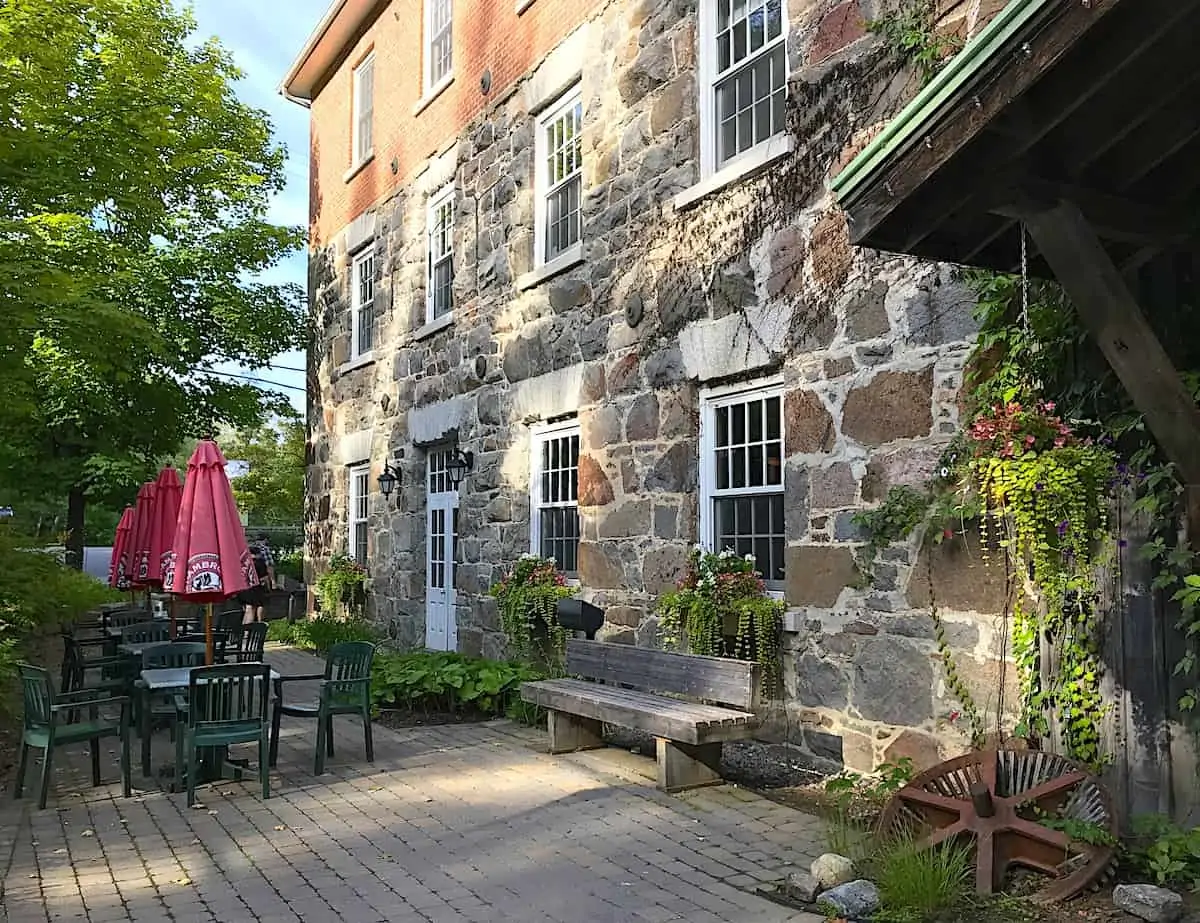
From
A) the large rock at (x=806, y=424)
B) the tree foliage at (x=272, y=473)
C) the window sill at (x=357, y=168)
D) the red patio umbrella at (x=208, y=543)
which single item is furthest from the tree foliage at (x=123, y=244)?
the tree foliage at (x=272, y=473)

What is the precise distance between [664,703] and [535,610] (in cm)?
355

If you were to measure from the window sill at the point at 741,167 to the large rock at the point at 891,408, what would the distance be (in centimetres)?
187

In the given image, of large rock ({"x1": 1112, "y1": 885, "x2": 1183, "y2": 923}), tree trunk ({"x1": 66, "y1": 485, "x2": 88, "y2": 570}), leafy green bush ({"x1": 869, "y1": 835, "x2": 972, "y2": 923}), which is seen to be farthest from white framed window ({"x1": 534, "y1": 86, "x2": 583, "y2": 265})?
tree trunk ({"x1": 66, "y1": 485, "x2": 88, "y2": 570})

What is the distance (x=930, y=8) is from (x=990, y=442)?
276cm

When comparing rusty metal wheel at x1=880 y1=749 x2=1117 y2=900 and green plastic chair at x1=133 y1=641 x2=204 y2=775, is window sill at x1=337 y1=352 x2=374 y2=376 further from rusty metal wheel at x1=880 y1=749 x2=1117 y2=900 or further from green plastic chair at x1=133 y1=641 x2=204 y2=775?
rusty metal wheel at x1=880 y1=749 x2=1117 y2=900

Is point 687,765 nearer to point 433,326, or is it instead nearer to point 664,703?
point 664,703

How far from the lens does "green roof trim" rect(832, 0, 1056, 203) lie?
388 centimetres

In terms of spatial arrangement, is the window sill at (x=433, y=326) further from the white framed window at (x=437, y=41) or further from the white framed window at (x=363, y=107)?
the white framed window at (x=363, y=107)

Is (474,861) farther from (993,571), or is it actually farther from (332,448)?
(332,448)

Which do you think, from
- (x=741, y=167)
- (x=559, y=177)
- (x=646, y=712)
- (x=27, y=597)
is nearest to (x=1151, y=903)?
(x=646, y=712)

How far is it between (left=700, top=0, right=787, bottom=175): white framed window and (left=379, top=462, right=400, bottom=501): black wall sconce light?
284 inches

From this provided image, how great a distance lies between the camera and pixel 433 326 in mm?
13242

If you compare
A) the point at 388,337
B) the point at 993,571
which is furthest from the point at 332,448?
the point at 993,571

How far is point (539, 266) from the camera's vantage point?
10914 millimetres
